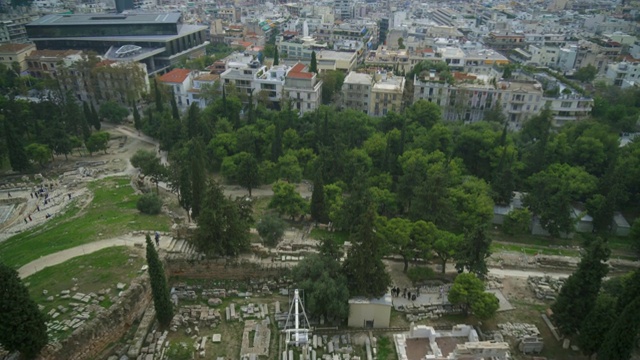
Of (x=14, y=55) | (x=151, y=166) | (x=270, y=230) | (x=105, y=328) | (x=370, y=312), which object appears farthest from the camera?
(x=14, y=55)

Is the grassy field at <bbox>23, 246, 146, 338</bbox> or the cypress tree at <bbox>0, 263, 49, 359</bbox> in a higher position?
the cypress tree at <bbox>0, 263, 49, 359</bbox>

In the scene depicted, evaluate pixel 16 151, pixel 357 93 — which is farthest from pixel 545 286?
pixel 16 151

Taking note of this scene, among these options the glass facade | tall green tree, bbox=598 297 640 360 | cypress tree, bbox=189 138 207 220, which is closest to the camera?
tall green tree, bbox=598 297 640 360

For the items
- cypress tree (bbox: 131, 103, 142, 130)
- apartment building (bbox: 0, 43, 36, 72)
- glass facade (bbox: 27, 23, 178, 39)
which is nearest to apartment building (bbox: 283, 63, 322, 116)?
cypress tree (bbox: 131, 103, 142, 130)

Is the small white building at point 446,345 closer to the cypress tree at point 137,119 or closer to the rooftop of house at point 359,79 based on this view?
the rooftop of house at point 359,79

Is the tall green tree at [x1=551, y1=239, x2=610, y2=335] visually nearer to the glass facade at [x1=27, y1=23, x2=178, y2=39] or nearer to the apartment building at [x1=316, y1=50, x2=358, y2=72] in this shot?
the apartment building at [x1=316, y1=50, x2=358, y2=72]

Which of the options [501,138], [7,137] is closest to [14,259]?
[7,137]

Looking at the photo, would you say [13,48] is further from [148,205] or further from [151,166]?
[148,205]
